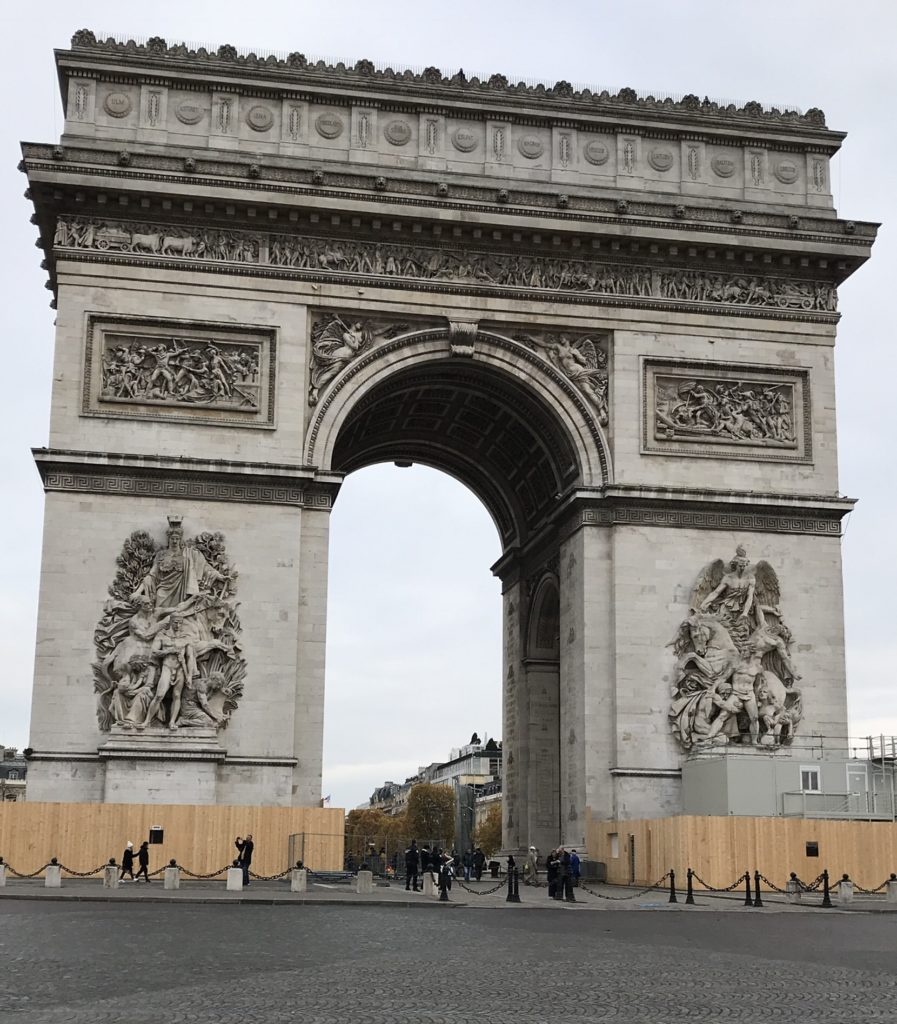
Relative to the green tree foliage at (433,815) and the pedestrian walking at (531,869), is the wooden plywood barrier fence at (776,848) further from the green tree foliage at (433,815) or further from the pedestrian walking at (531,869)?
the green tree foliage at (433,815)

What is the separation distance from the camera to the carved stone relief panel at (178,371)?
35625mm

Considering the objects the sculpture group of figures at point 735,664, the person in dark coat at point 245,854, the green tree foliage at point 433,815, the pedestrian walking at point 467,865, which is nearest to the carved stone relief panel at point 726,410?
the sculpture group of figures at point 735,664

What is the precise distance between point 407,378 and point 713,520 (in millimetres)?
8599

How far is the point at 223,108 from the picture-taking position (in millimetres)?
37531

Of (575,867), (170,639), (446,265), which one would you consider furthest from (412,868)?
(446,265)

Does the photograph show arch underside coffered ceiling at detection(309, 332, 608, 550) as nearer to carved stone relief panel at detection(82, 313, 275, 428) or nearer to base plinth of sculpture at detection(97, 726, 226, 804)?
carved stone relief panel at detection(82, 313, 275, 428)

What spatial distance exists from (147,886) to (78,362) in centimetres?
1221

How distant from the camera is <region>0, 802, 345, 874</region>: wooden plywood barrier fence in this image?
32.5 metres

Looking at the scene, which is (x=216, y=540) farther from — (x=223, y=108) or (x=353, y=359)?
(x=223, y=108)

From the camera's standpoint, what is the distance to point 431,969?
16.3m

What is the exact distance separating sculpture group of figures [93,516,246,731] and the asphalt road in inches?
360

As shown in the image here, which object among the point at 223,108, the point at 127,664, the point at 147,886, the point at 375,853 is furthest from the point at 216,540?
the point at 375,853

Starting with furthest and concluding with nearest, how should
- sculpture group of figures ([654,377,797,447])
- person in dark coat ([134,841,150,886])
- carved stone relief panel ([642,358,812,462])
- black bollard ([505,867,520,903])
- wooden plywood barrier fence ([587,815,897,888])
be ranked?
sculpture group of figures ([654,377,797,447])
carved stone relief panel ([642,358,812,462])
wooden plywood barrier fence ([587,815,897,888])
person in dark coat ([134,841,150,886])
black bollard ([505,867,520,903])

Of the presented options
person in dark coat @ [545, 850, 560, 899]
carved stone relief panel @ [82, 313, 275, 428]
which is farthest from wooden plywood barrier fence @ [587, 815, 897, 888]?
carved stone relief panel @ [82, 313, 275, 428]
